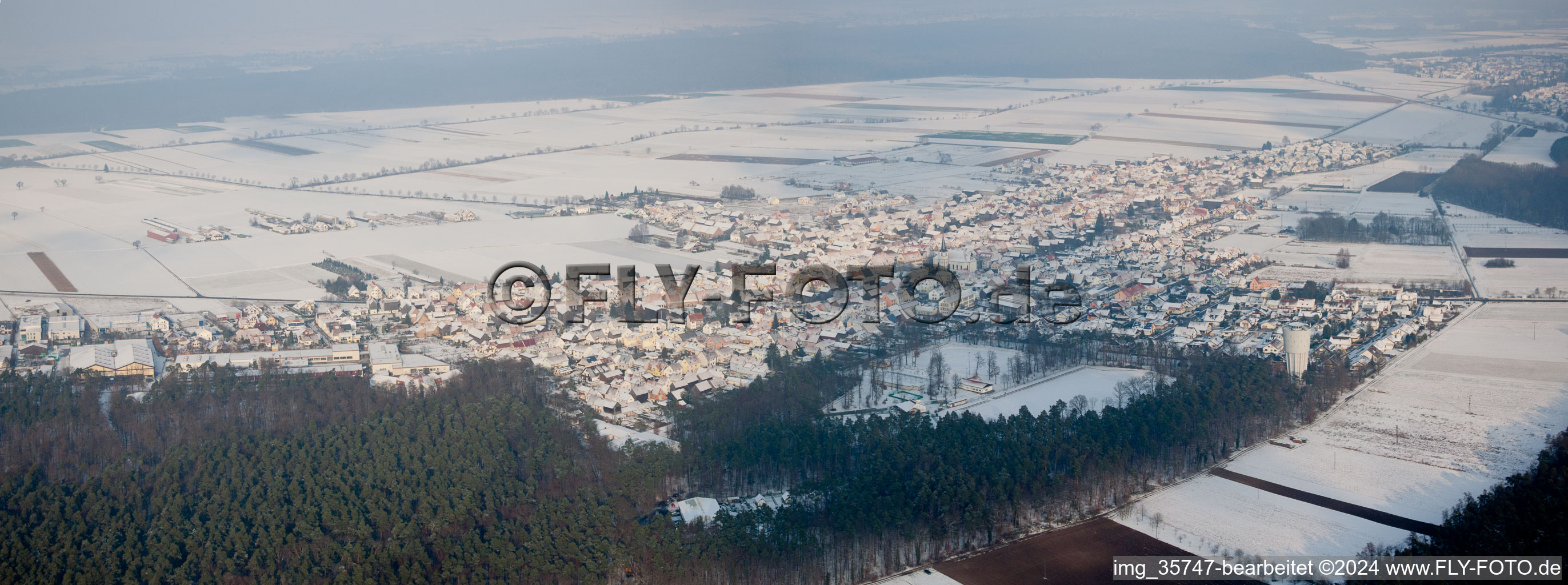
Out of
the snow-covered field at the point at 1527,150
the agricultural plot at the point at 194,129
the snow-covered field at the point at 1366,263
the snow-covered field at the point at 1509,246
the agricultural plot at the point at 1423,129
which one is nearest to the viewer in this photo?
the snow-covered field at the point at 1509,246

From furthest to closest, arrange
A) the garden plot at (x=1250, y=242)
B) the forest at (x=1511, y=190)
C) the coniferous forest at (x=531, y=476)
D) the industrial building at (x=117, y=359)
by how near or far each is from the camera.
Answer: the forest at (x=1511, y=190) → the garden plot at (x=1250, y=242) → the industrial building at (x=117, y=359) → the coniferous forest at (x=531, y=476)

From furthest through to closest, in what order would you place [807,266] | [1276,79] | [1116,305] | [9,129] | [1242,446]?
[1276,79] → [9,129] → [807,266] → [1116,305] → [1242,446]

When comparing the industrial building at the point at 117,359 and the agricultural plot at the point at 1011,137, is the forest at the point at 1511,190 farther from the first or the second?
the industrial building at the point at 117,359

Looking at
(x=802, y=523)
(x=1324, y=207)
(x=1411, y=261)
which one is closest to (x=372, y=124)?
(x=1324, y=207)

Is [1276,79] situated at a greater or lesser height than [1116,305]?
greater

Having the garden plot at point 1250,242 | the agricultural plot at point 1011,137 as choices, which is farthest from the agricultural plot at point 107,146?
the garden plot at point 1250,242

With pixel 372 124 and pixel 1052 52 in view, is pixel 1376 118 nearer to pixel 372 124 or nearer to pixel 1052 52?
pixel 1052 52

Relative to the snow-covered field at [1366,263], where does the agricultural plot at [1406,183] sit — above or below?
above
